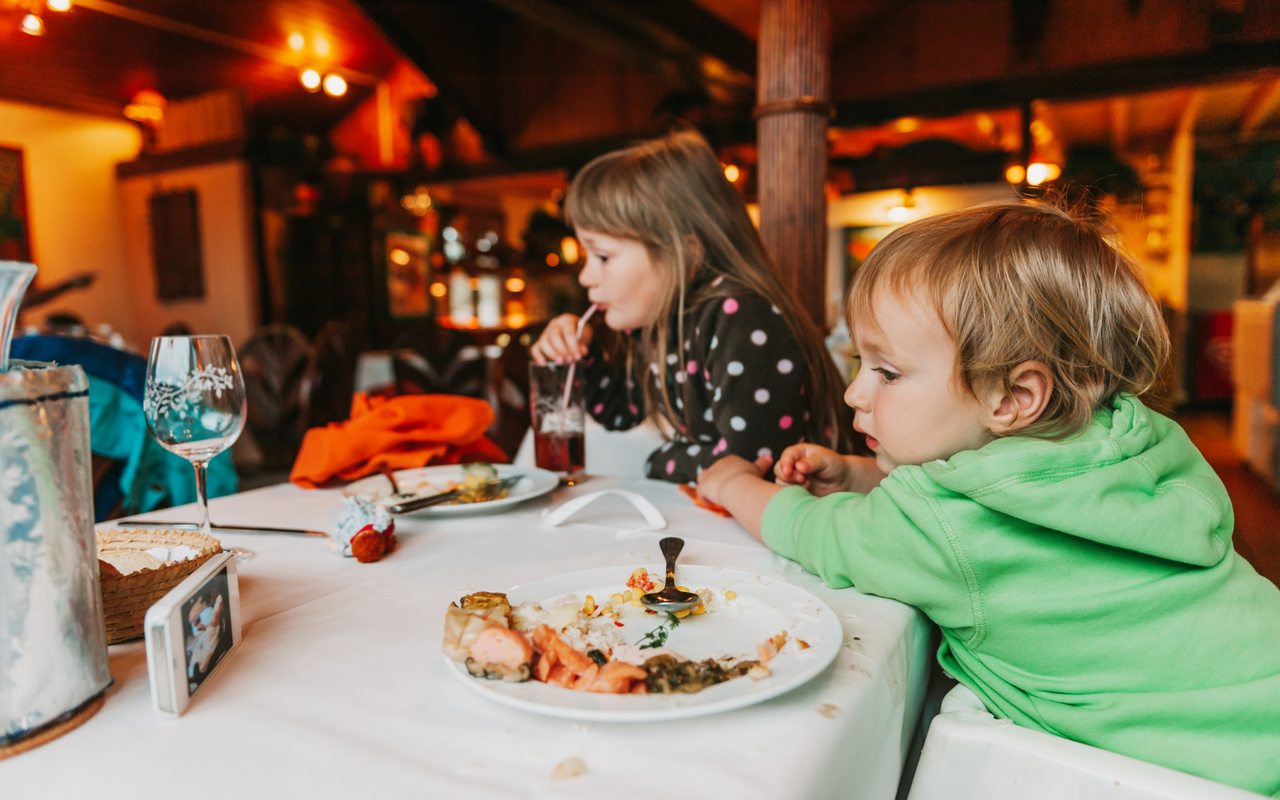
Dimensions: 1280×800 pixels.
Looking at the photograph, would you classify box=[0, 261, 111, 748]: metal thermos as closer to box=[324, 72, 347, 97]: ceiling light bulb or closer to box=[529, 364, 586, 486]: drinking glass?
box=[529, 364, 586, 486]: drinking glass

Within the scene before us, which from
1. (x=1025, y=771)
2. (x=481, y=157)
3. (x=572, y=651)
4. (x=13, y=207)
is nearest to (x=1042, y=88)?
(x=481, y=157)

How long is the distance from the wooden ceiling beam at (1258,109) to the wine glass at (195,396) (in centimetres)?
562

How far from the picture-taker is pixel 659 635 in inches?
23.6

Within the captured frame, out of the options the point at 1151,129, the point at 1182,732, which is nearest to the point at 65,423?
the point at 1182,732

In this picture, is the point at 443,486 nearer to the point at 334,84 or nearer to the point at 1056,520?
the point at 1056,520

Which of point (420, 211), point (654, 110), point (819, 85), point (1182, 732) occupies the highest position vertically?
point (654, 110)

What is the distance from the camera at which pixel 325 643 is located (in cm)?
60

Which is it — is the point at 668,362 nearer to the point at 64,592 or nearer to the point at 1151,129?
the point at 64,592

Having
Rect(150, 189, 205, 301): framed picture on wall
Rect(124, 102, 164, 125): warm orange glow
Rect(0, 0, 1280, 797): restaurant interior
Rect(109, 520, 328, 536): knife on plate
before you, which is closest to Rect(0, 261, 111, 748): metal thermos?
Rect(109, 520, 328, 536): knife on plate

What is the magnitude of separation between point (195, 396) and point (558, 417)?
56 centimetres

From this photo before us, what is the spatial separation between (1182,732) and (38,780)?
0.83 metres

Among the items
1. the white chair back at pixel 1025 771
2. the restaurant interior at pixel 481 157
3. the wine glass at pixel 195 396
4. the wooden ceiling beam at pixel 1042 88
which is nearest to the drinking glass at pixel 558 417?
the wine glass at pixel 195 396

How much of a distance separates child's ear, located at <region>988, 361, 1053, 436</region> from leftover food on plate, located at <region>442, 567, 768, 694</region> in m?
0.41

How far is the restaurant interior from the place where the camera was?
13.5 feet
